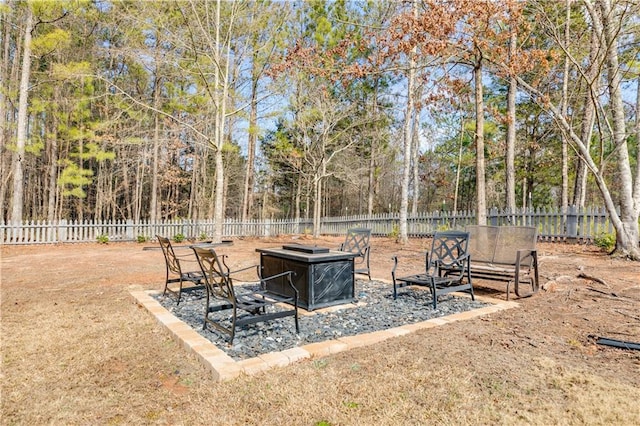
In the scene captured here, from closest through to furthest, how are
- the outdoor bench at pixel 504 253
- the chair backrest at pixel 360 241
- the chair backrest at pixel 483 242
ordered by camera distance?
the outdoor bench at pixel 504 253 → the chair backrest at pixel 483 242 → the chair backrest at pixel 360 241

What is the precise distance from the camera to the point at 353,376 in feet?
8.36

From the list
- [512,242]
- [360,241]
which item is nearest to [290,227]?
[360,241]

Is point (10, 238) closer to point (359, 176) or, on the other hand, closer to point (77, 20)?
point (77, 20)

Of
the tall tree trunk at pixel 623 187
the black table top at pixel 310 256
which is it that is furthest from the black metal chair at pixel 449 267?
the tall tree trunk at pixel 623 187

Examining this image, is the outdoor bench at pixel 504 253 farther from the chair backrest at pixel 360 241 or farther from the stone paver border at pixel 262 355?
the chair backrest at pixel 360 241

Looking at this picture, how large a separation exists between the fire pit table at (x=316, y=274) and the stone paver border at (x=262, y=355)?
109 cm

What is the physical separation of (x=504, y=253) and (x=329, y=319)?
305 centimetres

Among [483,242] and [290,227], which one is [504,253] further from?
[290,227]

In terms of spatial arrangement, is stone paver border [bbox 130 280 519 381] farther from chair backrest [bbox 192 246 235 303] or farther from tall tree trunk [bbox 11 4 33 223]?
tall tree trunk [bbox 11 4 33 223]

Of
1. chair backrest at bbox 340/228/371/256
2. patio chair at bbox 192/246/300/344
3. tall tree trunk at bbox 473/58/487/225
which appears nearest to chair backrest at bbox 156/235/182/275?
patio chair at bbox 192/246/300/344

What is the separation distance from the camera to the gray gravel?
3271 millimetres

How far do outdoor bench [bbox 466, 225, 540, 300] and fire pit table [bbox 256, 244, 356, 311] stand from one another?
6.40 feet

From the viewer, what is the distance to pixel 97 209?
59.6 ft

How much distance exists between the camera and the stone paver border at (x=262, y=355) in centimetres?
266
